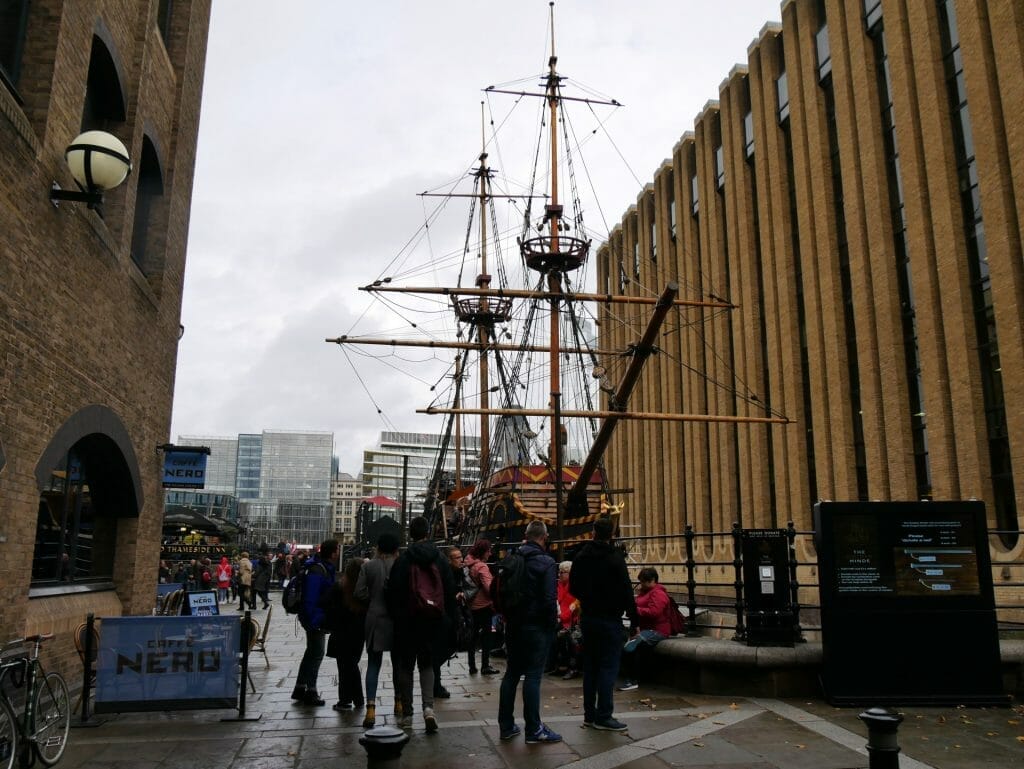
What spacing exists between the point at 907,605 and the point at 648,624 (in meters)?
2.74

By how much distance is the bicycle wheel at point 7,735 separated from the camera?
5172 millimetres

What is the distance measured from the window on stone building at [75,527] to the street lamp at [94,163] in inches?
118

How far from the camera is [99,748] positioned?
6.52 metres

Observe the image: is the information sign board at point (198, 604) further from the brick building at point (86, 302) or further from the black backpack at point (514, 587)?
the black backpack at point (514, 587)

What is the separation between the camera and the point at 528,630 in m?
6.63

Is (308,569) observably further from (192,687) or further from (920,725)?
(920,725)

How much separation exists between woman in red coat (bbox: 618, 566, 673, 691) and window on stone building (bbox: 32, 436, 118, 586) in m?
6.39

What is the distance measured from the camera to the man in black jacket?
22.6 feet

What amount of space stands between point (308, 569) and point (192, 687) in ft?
4.94

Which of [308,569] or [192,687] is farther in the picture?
[308,569]

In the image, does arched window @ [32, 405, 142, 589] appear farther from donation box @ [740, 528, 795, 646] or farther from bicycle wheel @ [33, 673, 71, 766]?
donation box @ [740, 528, 795, 646]

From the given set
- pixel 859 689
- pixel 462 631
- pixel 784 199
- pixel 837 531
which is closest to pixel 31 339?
pixel 462 631

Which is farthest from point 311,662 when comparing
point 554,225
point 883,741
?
point 554,225


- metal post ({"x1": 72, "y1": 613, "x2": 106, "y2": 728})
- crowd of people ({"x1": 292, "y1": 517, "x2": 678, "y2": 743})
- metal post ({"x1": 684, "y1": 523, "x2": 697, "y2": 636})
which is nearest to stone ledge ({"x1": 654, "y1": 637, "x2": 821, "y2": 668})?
metal post ({"x1": 684, "y1": 523, "x2": 697, "y2": 636})
